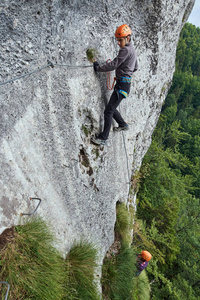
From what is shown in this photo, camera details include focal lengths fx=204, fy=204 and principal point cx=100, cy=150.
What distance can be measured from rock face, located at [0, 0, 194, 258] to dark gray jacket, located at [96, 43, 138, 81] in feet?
1.19

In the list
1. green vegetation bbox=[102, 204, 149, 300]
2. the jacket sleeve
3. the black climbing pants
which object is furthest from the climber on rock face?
the jacket sleeve

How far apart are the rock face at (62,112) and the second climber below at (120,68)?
0.21 meters

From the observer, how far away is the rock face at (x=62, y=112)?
9.00 feet

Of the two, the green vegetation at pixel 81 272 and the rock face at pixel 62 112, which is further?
the green vegetation at pixel 81 272

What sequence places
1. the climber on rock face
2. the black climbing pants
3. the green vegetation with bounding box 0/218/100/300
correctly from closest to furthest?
the green vegetation with bounding box 0/218/100/300
the black climbing pants
the climber on rock face

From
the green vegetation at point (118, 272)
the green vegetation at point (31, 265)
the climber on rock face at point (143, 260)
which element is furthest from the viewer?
the climber on rock face at point (143, 260)

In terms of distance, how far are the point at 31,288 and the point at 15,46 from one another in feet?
10.2

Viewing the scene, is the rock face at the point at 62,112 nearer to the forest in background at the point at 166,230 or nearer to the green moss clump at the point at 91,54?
the green moss clump at the point at 91,54

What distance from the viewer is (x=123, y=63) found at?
4336 millimetres

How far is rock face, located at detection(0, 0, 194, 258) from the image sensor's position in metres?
2.74

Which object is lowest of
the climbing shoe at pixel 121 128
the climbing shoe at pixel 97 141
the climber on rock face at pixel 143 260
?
the climber on rock face at pixel 143 260

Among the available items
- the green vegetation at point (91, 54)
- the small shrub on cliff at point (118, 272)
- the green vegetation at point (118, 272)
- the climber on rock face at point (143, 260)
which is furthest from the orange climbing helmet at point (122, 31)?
the climber on rock face at point (143, 260)

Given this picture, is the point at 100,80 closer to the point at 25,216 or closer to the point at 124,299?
the point at 25,216

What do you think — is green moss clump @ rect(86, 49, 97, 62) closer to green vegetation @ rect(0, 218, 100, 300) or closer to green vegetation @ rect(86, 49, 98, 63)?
green vegetation @ rect(86, 49, 98, 63)
